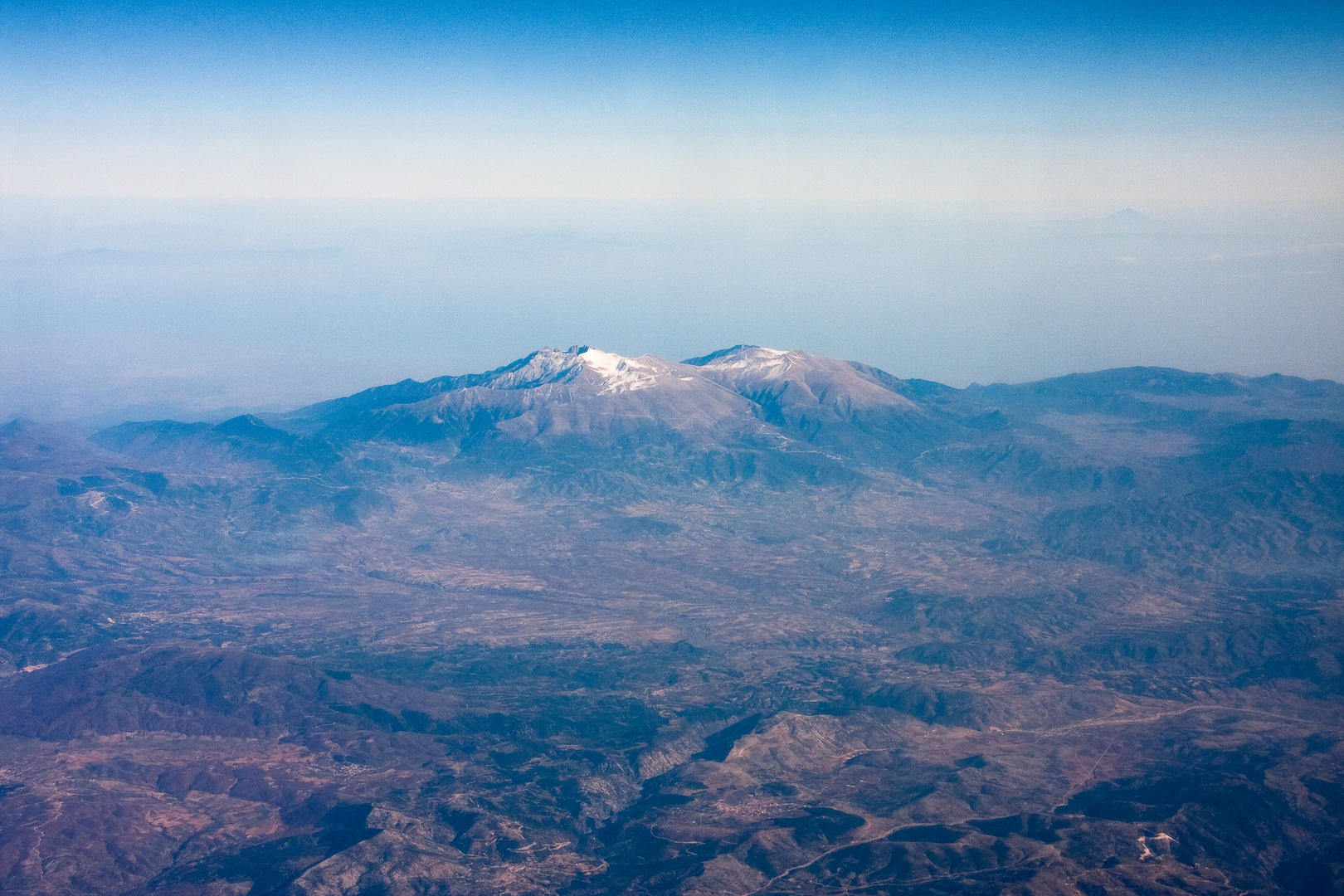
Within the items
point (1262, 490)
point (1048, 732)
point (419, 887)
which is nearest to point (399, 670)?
point (419, 887)

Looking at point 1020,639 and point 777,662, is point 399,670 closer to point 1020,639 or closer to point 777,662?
point 777,662

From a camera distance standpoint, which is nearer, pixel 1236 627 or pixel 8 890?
pixel 8 890

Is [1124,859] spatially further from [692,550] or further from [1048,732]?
[692,550]

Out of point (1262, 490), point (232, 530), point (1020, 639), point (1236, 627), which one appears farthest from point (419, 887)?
point (1262, 490)

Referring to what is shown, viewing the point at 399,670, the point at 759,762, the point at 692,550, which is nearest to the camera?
the point at 759,762

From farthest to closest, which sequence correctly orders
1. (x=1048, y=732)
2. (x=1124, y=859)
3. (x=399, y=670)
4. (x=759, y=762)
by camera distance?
(x=399, y=670) → (x=1048, y=732) → (x=759, y=762) → (x=1124, y=859)

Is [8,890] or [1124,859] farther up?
[1124,859]
